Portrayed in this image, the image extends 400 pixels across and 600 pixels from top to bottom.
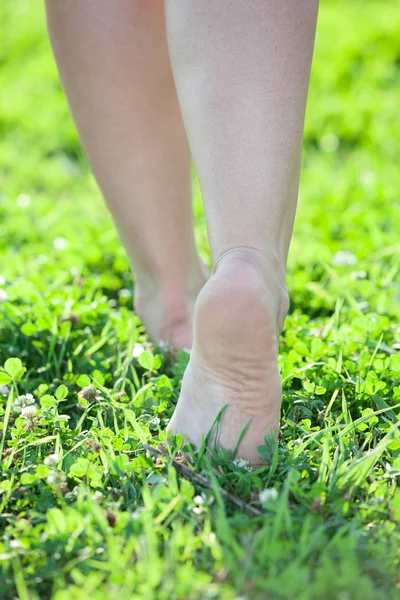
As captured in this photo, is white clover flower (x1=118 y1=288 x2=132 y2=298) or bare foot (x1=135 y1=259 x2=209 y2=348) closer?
bare foot (x1=135 y1=259 x2=209 y2=348)

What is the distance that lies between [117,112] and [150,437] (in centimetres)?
72

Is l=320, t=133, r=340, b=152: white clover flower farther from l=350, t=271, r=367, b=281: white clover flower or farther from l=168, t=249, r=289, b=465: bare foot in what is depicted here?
l=168, t=249, r=289, b=465: bare foot

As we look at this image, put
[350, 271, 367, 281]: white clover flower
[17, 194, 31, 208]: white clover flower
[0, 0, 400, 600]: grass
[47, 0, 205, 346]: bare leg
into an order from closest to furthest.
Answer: [0, 0, 400, 600]: grass → [47, 0, 205, 346]: bare leg → [350, 271, 367, 281]: white clover flower → [17, 194, 31, 208]: white clover flower

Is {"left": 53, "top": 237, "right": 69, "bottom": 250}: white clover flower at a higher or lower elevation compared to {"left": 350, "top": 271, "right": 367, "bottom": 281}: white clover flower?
lower

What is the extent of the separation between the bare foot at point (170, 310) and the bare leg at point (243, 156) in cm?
52

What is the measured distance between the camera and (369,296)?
6.55 ft

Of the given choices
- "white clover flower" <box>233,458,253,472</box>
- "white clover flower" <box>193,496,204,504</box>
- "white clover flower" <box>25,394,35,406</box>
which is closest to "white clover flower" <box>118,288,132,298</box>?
"white clover flower" <box>25,394,35,406</box>

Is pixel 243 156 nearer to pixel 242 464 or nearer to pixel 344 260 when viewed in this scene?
pixel 242 464

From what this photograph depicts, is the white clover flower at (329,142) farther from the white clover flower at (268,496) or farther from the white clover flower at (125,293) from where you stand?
the white clover flower at (268,496)

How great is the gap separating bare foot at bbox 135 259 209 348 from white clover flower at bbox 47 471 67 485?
2.04 ft

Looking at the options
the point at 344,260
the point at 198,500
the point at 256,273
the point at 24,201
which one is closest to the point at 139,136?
the point at 256,273

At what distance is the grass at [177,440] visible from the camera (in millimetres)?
1017

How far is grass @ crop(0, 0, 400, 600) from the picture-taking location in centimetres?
102

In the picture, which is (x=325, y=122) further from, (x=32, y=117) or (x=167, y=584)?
(x=167, y=584)
